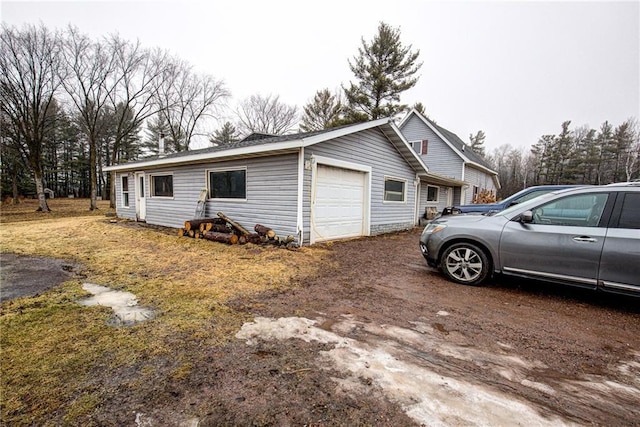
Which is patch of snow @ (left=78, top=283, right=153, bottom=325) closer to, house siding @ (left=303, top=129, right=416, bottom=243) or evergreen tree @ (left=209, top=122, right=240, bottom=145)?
house siding @ (left=303, top=129, right=416, bottom=243)

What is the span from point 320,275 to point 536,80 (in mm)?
24516

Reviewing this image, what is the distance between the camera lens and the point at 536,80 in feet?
64.5

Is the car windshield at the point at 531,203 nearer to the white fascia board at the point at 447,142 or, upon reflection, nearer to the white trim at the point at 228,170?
the white trim at the point at 228,170

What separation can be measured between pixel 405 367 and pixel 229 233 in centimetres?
648

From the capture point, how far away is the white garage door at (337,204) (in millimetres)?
7471

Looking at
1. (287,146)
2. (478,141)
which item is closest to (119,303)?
(287,146)

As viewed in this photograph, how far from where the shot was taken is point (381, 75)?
20.8 metres

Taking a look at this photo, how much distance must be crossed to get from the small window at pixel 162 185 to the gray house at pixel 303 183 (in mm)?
40

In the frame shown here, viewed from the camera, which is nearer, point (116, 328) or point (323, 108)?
point (116, 328)

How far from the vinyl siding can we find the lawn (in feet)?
50.5

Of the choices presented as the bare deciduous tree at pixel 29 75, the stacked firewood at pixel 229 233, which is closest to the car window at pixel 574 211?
the stacked firewood at pixel 229 233

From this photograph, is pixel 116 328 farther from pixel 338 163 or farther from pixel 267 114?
pixel 267 114

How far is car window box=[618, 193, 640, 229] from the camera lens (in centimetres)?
320

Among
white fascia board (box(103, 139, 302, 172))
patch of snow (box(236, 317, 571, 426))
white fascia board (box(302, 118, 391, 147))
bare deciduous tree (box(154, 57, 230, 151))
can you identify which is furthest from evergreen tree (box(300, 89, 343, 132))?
patch of snow (box(236, 317, 571, 426))
